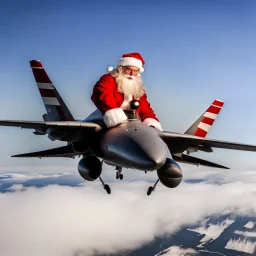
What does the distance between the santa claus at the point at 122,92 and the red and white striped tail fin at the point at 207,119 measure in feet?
16.6

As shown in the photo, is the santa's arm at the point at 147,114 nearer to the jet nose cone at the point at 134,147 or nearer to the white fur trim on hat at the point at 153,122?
the white fur trim on hat at the point at 153,122

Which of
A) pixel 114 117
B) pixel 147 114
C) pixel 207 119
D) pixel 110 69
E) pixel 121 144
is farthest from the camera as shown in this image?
pixel 207 119

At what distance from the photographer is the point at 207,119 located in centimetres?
1811

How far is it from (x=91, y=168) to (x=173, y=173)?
2.28 meters

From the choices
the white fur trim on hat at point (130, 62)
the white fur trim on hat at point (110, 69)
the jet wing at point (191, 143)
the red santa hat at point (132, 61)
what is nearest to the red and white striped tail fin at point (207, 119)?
the jet wing at point (191, 143)

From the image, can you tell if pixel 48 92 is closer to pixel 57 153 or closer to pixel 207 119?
pixel 57 153

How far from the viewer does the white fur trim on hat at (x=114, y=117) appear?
10.8 metres

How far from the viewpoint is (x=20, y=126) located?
38.5 ft

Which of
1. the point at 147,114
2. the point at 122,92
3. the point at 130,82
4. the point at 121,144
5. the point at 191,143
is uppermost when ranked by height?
the point at 130,82

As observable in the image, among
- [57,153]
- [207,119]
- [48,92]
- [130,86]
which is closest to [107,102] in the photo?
[130,86]

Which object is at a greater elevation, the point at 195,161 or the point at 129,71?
the point at 129,71

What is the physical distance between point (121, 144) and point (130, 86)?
2543mm

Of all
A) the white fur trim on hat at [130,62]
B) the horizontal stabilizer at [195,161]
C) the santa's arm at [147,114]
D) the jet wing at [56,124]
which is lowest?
the horizontal stabilizer at [195,161]

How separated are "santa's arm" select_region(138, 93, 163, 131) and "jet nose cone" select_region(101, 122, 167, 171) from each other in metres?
1.22
